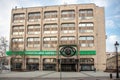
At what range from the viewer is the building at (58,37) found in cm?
7375

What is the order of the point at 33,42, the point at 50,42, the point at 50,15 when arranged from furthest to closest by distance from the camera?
1. the point at 33,42
2. the point at 50,15
3. the point at 50,42

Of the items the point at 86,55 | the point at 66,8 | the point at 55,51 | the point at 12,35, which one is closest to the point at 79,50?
the point at 86,55

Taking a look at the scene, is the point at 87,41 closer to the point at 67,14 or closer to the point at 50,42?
the point at 67,14

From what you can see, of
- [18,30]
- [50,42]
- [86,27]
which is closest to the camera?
[86,27]

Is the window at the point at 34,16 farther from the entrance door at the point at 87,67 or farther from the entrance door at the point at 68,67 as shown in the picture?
the entrance door at the point at 87,67

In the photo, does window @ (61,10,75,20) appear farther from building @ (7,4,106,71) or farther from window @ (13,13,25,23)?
window @ (13,13,25,23)

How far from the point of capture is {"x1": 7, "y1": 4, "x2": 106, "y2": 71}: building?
73.8 meters

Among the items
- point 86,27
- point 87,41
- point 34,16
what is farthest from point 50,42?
point 86,27

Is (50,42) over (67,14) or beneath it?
beneath

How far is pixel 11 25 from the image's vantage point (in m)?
82.4

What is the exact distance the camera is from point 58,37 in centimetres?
7619

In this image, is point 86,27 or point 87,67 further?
point 86,27

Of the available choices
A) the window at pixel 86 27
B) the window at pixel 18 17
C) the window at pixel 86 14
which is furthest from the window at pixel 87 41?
the window at pixel 18 17

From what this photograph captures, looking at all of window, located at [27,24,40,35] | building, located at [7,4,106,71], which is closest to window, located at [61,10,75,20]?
building, located at [7,4,106,71]
